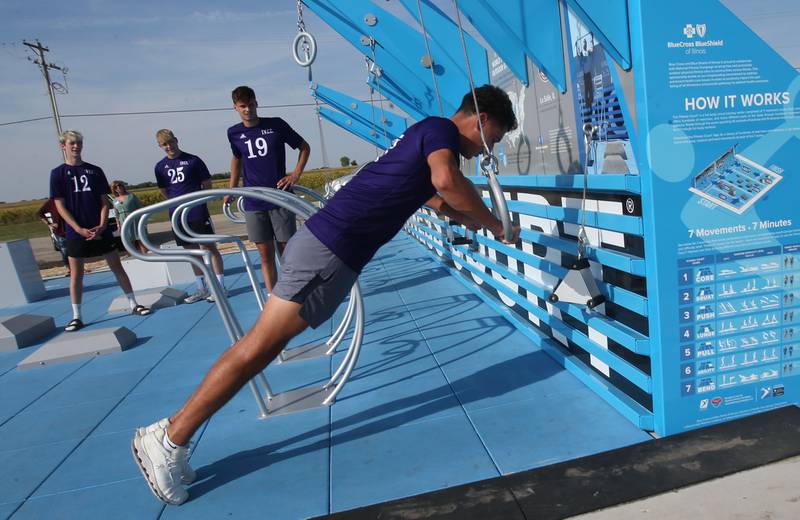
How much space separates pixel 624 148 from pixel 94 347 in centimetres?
425

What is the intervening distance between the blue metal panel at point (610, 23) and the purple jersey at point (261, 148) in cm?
277

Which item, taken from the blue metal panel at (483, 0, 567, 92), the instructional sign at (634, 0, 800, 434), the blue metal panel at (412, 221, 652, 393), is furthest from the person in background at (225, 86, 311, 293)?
the instructional sign at (634, 0, 800, 434)

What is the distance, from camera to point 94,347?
4195mm

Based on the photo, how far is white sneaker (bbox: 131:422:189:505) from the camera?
1971 mm

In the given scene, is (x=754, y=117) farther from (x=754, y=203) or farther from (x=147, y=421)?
(x=147, y=421)

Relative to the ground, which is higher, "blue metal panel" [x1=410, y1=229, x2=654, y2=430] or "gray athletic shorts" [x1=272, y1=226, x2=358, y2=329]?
"gray athletic shorts" [x1=272, y1=226, x2=358, y2=329]

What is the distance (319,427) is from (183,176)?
387 centimetres

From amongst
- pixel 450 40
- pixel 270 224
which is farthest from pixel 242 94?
pixel 450 40

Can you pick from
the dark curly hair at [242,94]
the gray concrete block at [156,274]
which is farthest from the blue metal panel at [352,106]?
the dark curly hair at [242,94]

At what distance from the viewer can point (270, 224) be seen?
409 cm

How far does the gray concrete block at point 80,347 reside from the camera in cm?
409

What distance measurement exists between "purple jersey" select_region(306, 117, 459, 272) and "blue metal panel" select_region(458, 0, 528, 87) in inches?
47.3

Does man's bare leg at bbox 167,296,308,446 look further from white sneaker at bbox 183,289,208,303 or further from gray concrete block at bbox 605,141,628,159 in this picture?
white sneaker at bbox 183,289,208,303

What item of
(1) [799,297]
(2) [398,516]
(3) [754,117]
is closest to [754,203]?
(3) [754,117]
